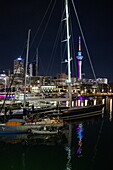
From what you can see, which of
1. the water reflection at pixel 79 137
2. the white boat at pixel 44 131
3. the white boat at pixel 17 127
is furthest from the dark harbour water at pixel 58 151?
the white boat at pixel 17 127

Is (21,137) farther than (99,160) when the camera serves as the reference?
Yes

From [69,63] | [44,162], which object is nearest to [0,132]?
[44,162]

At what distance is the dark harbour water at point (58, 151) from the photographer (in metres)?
12.8

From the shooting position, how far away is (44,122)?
67.7 feet

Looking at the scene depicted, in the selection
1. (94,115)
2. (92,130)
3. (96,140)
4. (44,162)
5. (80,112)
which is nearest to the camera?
(44,162)

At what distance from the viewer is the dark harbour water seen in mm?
12844

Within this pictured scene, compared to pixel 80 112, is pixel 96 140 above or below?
below

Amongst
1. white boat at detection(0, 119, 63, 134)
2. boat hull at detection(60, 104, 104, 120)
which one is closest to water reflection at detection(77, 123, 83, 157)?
boat hull at detection(60, 104, 104, 120)

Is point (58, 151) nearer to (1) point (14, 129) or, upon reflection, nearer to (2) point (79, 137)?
(2) point (79, 137)

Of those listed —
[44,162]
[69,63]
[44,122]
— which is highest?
[69,63]

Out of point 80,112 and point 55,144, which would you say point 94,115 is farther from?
point 55,144

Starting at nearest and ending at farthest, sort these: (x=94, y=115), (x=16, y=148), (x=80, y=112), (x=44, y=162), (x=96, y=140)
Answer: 1. (x=44, y=162)
2. (x=16, y=148)
3. (x=96, y=140)
4. (x=80, y=112)
5. (x=94, y=115)

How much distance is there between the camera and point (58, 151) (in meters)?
15.4

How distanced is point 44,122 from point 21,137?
3260 mm
